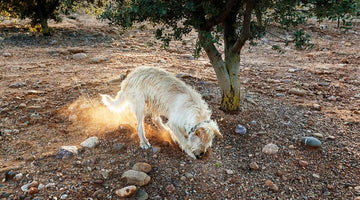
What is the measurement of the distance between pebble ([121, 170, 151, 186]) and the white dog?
34.0 inches

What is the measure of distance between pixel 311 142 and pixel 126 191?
393cm

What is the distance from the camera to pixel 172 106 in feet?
16.3

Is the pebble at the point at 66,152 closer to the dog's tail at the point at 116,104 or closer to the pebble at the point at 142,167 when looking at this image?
the pebble at the point at 142,167

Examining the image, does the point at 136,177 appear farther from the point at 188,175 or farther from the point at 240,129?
the point at 240,129

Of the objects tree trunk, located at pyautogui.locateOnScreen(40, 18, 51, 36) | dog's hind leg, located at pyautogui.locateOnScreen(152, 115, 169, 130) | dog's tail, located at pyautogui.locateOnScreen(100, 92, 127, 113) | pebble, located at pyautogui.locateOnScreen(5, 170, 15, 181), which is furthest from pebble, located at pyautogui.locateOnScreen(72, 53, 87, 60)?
pebble, located at pyautogui.locateOnScreen(5, 170, 15, 181)

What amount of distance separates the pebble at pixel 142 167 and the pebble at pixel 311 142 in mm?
3360

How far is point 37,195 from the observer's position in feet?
12.9

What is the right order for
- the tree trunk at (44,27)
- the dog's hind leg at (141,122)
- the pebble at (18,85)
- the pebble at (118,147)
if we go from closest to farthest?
the pebble at (118,147) < the dog's hind leg at (141,122) < the pebble at (18,85) < the tree trunk at (44,27)

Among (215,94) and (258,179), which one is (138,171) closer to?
(258,179)

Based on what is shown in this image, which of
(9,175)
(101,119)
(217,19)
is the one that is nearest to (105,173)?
(9,175)

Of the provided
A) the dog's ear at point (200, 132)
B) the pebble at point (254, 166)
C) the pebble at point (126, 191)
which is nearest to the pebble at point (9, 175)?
the pebble at point (126, 191)

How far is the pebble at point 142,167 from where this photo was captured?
4512 mm

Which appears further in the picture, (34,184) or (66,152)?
(66,152)

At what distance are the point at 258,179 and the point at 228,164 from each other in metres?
0.61
